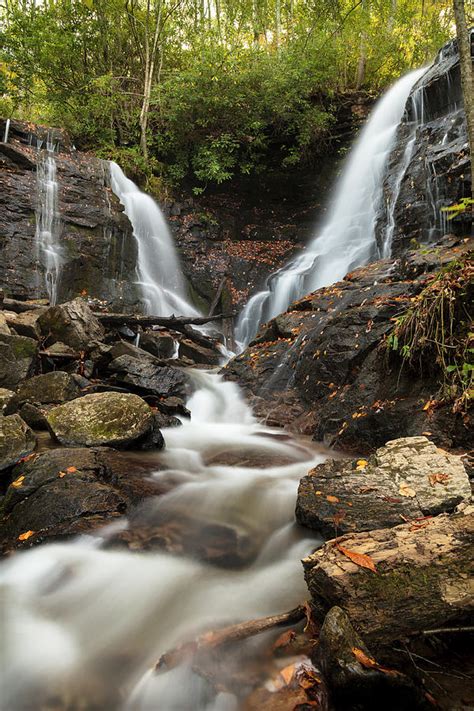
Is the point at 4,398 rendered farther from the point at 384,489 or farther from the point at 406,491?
the point at 406,491

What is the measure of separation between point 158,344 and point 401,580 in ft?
27.9

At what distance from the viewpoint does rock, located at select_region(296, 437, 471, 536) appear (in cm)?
261

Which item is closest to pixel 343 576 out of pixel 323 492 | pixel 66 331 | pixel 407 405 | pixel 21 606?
pixel 323 492

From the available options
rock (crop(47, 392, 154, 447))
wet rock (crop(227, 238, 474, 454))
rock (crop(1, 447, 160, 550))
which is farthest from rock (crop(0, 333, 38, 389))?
wet rock (crop(227, 238, 474, 454))

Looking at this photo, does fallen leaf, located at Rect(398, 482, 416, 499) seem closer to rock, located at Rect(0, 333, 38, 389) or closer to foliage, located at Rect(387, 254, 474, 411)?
foliage, located at Rect(387, 254, 474, 411)

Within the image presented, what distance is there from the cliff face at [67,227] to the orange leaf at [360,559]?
1026cm

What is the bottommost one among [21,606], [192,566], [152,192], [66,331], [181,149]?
[192,566]

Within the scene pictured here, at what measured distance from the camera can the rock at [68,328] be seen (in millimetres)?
6988

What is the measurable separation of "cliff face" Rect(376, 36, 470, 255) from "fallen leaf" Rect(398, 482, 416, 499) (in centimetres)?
619

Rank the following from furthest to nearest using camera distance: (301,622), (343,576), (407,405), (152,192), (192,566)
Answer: (152,192)
(407,405)
(192,566)
(301,622)
(343,576)

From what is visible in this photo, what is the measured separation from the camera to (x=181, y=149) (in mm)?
15766

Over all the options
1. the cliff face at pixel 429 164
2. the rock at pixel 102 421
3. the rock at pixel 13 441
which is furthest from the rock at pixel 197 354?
the rock at pixel 13 441

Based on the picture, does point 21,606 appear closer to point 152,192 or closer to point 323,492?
point 323,492

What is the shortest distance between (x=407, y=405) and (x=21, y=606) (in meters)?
3.75
